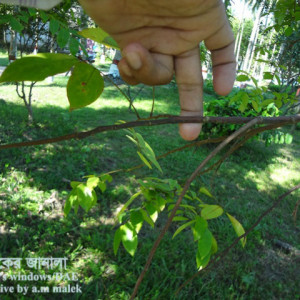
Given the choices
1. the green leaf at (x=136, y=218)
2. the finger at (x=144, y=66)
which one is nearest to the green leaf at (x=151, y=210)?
the green leaf at (x=136, y=218)

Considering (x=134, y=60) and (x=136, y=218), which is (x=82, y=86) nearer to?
(x=134, y=60)

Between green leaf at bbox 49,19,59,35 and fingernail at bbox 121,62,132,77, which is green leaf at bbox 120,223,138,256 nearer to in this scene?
fingernail at bbox 121,62,132,77

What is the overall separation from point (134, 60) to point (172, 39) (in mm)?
165

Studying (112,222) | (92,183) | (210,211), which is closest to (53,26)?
(92,183)

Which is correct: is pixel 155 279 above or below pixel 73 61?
below

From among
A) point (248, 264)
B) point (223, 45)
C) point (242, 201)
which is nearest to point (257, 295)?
point (248, 264)

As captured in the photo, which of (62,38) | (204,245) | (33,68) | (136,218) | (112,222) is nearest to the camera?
(33,68)

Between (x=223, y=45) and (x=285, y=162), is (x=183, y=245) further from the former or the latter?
(x=285, y=162)

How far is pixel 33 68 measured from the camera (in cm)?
46

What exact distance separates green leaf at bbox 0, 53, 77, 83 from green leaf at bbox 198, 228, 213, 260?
643 mm

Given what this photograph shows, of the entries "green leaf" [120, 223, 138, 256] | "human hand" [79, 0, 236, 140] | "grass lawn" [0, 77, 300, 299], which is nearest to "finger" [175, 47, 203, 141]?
"human hand" [79, 0, 236, 140]

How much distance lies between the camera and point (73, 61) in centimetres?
50

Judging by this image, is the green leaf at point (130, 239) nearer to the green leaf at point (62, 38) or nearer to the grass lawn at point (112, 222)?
the grass lawn at point (112, 222)

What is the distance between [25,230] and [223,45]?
2295 millimetres
